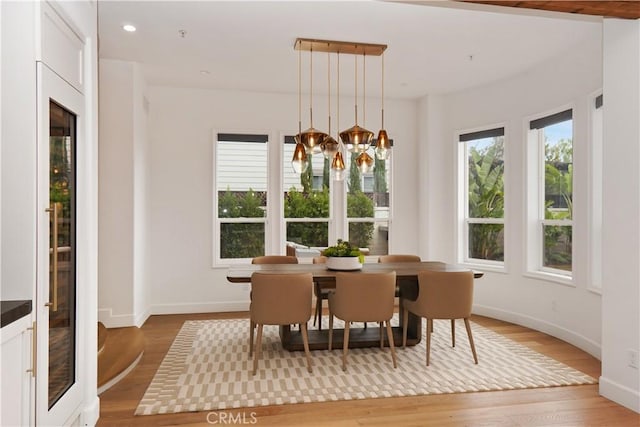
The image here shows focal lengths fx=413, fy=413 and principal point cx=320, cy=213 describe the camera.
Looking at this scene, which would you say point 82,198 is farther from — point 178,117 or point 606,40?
point 606,40

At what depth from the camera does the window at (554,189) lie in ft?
15.3

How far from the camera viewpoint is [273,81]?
5.40m

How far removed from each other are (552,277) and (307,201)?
328 cm

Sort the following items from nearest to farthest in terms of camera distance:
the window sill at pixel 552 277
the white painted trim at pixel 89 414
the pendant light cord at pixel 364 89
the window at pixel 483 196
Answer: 1. the white painted trim at pixel 89 414
2. the window sill at pixel 552 277
3. the pendant light cord at pixel 364 89
4. the window at pixel 483 196

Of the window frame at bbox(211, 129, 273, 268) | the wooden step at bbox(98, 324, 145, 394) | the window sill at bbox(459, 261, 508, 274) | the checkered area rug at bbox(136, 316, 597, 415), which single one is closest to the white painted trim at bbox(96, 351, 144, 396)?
the wooden step at bbox(98, 324, 145, 394)

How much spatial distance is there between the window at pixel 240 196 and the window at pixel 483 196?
2938 millimetres

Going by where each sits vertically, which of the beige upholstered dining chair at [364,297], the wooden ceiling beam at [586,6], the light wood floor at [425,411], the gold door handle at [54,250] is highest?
the wooden ceiling beam at [586,6]

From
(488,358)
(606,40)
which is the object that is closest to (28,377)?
(488,358)

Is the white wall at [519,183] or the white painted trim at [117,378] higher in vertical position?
the white wall at [519,183]

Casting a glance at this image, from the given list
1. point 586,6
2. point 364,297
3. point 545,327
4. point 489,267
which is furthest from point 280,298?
point 489,267

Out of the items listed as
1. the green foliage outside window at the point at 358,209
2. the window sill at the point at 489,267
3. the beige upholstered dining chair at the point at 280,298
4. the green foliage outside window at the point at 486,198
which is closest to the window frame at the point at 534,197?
the window sill at the point at 489,267

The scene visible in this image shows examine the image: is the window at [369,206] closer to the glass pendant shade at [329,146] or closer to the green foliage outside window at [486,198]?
the green foliage outside window at [486,198]

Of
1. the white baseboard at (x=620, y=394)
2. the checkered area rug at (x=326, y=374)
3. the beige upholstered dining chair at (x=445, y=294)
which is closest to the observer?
the white baseboard at (x=620, y=394)

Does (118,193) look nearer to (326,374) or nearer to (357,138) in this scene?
(357,138)
